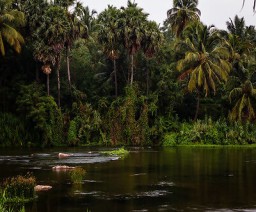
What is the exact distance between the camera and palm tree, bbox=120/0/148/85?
53.5 metres

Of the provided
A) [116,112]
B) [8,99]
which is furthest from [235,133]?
[8,99]

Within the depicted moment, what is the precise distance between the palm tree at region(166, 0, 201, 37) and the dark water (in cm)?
3329

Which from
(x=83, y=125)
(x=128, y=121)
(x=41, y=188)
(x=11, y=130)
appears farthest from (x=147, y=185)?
(x=128, y=121)

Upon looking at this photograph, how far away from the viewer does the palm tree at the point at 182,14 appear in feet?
204

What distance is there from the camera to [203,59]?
2030 inches

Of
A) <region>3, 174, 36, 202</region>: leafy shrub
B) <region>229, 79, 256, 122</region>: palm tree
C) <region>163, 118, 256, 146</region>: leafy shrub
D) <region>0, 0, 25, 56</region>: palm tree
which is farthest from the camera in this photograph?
<region>163, 118, 256, 146</region>: leafy shrub

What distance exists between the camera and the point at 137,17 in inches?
2159

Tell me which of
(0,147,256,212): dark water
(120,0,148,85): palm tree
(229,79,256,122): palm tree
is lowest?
(0,147,256,212): dark water

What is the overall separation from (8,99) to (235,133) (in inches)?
1030

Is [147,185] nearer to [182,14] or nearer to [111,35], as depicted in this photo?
[111,35]

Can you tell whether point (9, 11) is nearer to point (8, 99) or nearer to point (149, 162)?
point (8, 99)

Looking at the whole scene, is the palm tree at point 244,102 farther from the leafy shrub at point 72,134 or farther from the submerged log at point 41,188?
the submerged log at point 41,188

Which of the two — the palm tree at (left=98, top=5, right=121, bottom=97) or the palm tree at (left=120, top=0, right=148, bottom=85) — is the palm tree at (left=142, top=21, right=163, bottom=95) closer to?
the palm tree at (left=120, top=0, right=148, bottom=85)

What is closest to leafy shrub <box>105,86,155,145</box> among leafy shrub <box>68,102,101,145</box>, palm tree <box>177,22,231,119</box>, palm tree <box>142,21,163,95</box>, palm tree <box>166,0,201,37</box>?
leafy shrub <box>68,102,101,145</box>
